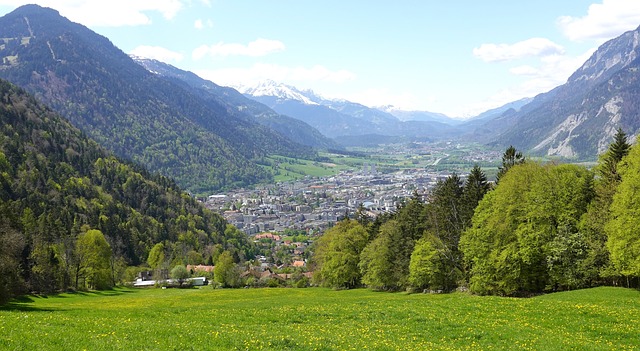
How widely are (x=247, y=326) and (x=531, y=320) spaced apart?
16417mm

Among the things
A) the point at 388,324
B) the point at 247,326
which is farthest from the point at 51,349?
the point at 388,324

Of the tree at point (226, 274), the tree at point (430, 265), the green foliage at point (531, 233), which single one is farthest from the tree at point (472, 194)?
the tree at point (226, 274)

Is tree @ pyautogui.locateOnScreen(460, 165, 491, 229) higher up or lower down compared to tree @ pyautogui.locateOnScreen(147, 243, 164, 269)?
higher up

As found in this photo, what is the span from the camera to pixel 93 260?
84.7 metres

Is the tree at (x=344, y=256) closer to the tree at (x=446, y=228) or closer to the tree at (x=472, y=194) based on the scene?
the tree at (x=446, y=228)

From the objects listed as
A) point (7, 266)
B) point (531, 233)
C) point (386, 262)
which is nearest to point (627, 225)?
point (531, 233)

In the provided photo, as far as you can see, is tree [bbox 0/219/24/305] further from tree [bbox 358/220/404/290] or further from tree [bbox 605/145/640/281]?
tree [bbox 605/145/640/281]

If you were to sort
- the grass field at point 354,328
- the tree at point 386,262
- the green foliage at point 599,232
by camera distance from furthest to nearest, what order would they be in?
the tree at point 386,262 < the green foliage at point 599,232 < the grass field at point 354,328

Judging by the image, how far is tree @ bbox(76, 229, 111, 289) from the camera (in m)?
82.8

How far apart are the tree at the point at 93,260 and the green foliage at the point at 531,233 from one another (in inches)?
2537

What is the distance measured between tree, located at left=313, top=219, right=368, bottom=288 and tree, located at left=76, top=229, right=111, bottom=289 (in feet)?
131

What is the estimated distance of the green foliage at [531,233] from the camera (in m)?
47.1

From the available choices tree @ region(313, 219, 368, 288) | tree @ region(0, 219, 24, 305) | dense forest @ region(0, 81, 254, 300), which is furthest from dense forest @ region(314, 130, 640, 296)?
dense forest @ region(0, 81, 254, 300)

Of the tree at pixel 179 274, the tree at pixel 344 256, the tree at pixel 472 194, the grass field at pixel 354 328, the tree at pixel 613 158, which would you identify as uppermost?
the tree at pixel 613 158
